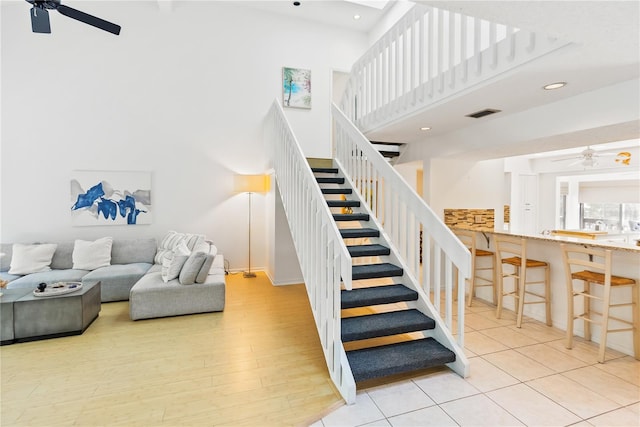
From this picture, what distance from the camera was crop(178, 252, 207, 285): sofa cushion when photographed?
3848mm

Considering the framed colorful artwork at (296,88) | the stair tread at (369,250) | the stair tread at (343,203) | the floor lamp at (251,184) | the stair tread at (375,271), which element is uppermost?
the framed colorful artwork at (296,88)

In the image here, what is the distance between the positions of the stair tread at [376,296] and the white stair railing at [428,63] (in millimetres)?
1975

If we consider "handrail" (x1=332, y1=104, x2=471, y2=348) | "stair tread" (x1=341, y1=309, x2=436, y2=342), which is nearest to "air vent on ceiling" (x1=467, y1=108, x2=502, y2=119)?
"handrail" (x1=332, y1=104, x2=471, y2=348)

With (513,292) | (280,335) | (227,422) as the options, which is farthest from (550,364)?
(227,422)

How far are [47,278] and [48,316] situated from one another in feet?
4.21

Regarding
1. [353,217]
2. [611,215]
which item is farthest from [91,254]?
[611,215]

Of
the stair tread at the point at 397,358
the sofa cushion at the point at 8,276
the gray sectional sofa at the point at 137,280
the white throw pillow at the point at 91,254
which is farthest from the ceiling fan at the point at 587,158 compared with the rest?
the sofa cushion at the point at 8,276

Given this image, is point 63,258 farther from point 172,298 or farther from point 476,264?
point 476,264

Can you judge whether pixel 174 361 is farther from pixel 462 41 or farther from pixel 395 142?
pixel 395 142

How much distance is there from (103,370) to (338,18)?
22.0 ft

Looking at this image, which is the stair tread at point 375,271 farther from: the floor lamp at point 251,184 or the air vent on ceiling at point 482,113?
the floor lamp at point 251,184

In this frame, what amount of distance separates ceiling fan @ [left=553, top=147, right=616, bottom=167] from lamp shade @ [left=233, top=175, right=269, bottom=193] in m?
5.18

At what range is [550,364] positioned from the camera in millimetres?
2789

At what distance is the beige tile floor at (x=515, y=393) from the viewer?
2100 millimetres
